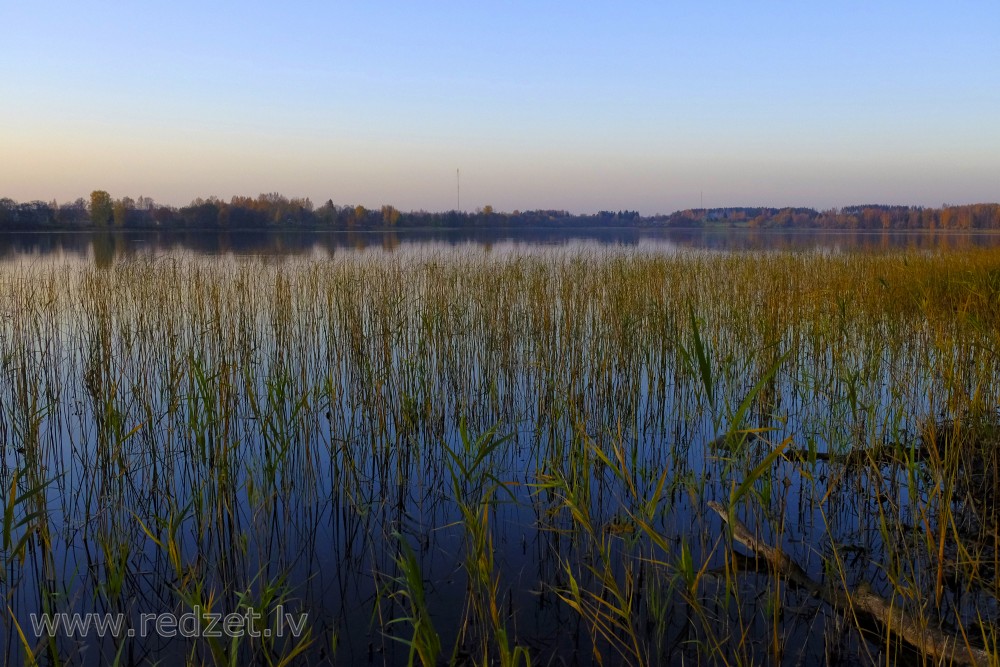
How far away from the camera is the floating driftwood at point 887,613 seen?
1589 millimetres

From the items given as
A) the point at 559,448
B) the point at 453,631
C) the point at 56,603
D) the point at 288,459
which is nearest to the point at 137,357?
the point at 288,459

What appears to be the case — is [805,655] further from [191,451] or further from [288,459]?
[191,451]

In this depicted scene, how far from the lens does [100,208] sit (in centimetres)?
4566

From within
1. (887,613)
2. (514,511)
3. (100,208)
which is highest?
(100,208)

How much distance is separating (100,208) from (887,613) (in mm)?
54318

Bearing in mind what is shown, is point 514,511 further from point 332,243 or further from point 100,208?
point 100,208

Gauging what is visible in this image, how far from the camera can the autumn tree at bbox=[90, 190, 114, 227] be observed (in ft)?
147

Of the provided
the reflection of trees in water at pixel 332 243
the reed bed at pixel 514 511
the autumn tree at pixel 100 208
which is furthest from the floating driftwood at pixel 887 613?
the autumn tree at pixel 100 208

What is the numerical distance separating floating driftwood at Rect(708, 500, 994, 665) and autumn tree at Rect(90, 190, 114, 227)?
52.7 metres

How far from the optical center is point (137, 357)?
193 inches

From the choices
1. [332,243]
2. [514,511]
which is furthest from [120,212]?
[514,511]

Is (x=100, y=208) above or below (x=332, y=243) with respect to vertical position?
above

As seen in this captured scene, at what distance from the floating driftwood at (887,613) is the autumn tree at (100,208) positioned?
5268cm

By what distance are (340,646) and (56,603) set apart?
3.37ft
